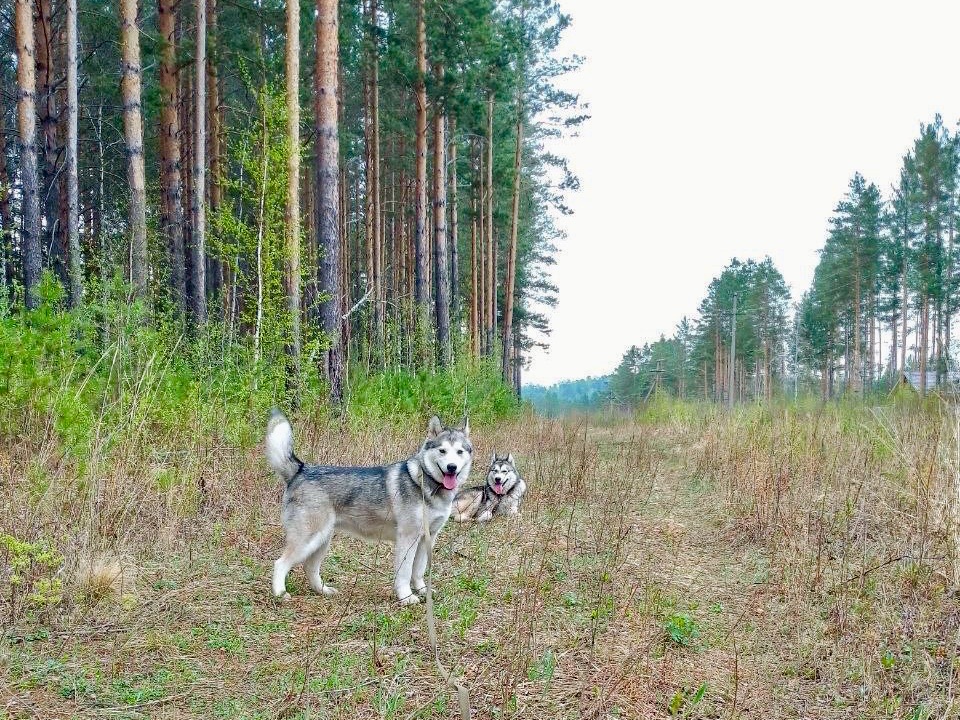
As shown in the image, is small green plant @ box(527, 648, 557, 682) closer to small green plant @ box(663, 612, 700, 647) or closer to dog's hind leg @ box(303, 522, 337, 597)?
small green plant @ box(663, 612, 700, 647)

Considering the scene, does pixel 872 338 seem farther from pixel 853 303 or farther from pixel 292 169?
pixel 292 169

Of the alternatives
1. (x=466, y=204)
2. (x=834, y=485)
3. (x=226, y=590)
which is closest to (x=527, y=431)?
(x=834, y=485)

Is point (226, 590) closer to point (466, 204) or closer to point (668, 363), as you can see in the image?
point (466, 204)

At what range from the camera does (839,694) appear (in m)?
3.31

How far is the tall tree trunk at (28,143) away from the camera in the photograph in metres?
11.1

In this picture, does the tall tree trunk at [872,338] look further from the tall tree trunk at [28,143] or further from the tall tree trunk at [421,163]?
the tall tree trunk at [28,143]

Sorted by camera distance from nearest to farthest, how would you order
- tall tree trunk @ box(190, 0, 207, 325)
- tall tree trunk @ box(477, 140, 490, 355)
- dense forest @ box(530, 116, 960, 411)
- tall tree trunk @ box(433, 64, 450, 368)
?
tall tree trunk @ box(190, 0, 207, 325), tall tree trunk @ box(433, 64, 450, 368), tall tree trunk @ box(477, 140, 490, 355), dense forest @ box(530, 116, 960, 411)

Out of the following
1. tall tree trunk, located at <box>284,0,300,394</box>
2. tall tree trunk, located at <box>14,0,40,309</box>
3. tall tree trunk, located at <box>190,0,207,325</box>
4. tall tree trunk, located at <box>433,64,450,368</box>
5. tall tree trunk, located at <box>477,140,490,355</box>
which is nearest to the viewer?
tall tree trunk, located at <box>284,0,300,394</box>

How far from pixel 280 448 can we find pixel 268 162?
6935 mm

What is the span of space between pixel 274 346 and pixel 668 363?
71532 millimetres

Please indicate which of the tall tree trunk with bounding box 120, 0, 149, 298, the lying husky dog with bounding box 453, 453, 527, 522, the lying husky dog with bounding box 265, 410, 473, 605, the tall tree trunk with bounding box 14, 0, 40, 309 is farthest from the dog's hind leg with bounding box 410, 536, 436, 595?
the tall tree trunk with bounding box 14, 0, 40, 309

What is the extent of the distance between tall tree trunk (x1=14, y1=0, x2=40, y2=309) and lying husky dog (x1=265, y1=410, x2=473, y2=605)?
9095mm

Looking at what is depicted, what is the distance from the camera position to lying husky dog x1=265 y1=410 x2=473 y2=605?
4453 mm

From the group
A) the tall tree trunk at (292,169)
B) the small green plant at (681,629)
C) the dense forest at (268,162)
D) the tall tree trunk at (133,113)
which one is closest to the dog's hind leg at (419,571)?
the small green plant at (681,629)
